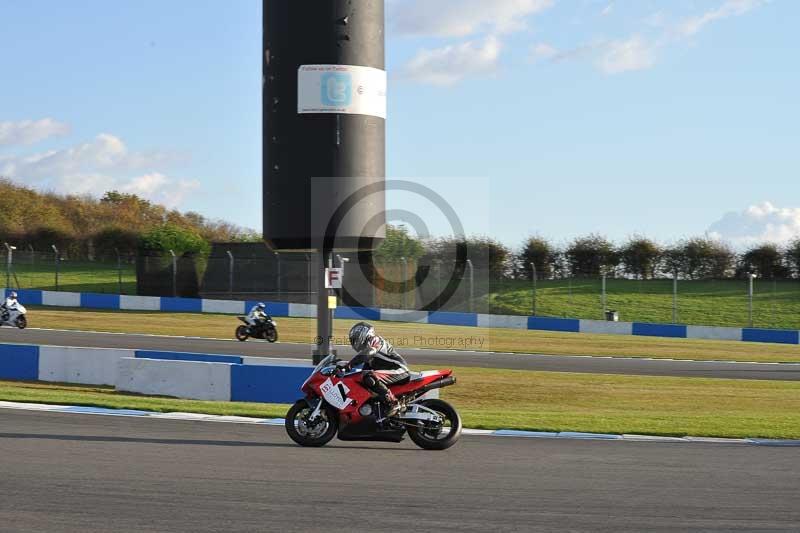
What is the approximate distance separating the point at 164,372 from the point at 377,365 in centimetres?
780

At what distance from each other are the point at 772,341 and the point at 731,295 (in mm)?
8504

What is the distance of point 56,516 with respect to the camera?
6582 millimetres

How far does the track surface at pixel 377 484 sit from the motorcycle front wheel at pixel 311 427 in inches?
→ 11.2

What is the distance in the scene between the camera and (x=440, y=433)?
10.2 m

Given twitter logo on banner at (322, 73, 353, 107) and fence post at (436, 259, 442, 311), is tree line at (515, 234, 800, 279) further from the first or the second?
twitter logo on banner at (322, 73, 353, 107)

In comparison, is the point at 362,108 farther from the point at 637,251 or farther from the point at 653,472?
the point at 637,251

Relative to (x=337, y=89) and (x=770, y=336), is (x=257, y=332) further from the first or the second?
(x=770, y=336)

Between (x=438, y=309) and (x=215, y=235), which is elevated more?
(x=215, y=235)

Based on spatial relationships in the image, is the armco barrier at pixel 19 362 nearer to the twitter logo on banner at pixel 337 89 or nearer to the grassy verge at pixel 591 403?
the grassy verge at pixel 591 403

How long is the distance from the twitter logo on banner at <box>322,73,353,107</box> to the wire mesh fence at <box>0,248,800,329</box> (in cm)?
2731

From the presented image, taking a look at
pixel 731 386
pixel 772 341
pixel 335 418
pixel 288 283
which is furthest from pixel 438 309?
pixel 335 418

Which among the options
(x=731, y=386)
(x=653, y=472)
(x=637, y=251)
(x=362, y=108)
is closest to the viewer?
(x=653, y=472)

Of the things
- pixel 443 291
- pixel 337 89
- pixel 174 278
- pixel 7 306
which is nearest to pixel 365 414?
pixel 337 89

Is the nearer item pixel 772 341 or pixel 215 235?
pixel 772 341
